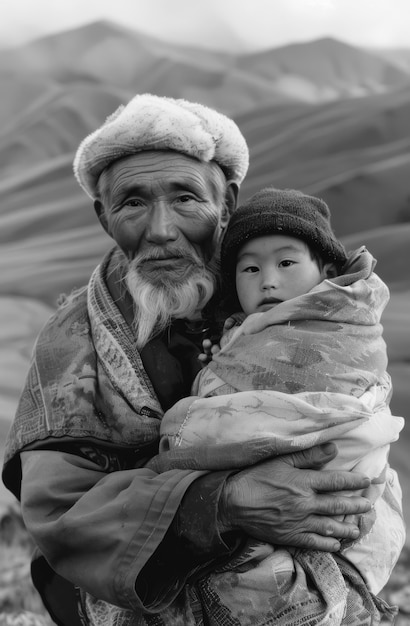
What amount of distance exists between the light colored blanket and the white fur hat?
25.0 inches

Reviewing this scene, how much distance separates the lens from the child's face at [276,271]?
2197mm

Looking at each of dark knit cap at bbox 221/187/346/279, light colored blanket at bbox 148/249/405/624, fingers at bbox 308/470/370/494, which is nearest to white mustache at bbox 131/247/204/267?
dark knit cap at bbox 221/187/346/279

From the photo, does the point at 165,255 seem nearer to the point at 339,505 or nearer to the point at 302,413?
the point at 302,413

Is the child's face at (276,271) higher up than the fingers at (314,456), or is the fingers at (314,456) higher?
the child's face at (276,271)

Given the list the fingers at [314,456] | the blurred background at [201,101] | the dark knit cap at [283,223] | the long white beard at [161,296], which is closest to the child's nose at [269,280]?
the dark knit cap at [283,223]

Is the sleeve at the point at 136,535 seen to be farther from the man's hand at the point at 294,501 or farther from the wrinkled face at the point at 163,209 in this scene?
the wrinkled face at the point at 163,209

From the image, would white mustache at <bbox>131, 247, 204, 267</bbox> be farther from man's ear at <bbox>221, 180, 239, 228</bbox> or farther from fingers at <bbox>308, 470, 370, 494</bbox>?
fingers at <bbox>308, 470, 370, 494</bbox>

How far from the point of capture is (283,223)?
2189 mm

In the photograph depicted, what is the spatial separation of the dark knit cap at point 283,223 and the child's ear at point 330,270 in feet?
0.05

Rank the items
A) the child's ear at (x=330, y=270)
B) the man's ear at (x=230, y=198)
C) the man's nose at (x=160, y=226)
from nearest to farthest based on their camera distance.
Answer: the child's ear at (x=330, y=270) < the man's nose at (x=160, y=226) < the man's ear at (x=230, y=198)

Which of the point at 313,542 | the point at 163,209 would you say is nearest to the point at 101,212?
the point at 163,209

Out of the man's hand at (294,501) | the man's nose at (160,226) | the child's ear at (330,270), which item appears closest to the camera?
the man's hand at (294,501)

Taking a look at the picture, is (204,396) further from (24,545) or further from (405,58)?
(405,58)

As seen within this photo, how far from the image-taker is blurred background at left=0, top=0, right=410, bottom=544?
167 inches
